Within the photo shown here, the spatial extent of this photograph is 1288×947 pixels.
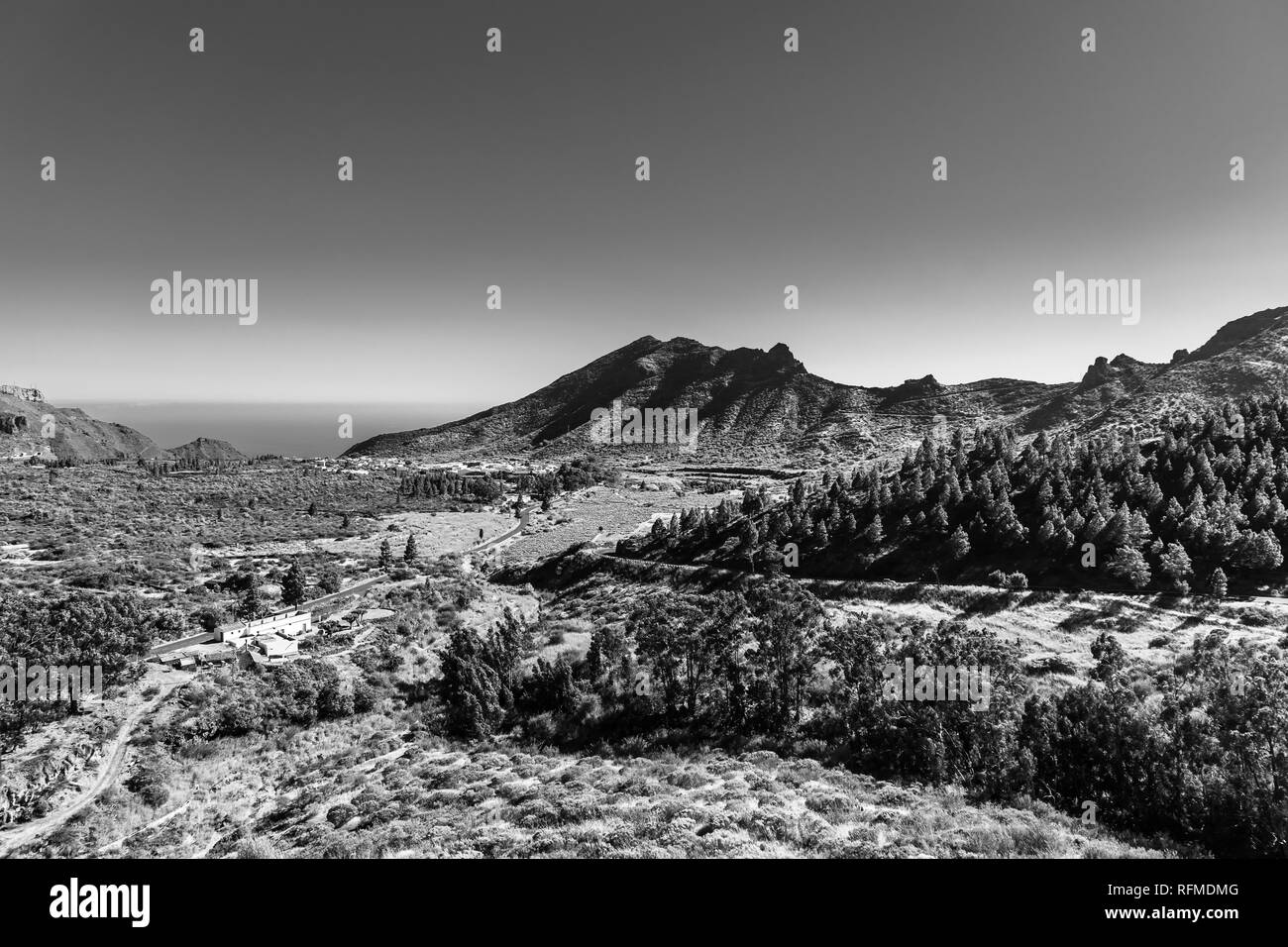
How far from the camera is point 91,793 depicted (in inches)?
808

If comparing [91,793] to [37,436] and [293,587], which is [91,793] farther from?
[37,436]

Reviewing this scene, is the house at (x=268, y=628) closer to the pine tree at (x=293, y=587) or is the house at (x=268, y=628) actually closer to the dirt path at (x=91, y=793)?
the pine tree at (x=293, y=587)

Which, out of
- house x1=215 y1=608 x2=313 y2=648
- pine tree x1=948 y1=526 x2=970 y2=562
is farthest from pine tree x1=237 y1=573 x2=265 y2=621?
pine tree x1=948 y1=526 x2=970 y2=562

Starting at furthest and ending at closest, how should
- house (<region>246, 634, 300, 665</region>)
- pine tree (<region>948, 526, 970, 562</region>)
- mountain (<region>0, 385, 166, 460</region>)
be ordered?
mountain (<region>0, 385, 166, 460</region>) → pine tree (<region>948, 526, 970, 562</region>) → house (<region>246, 634, 300, 665</region>)

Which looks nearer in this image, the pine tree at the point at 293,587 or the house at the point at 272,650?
the house at the point at 272,650

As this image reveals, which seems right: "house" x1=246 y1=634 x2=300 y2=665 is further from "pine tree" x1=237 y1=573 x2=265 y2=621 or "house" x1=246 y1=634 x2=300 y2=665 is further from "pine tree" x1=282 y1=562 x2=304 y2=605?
"pine tree" x1=282 y1=562 x2=304 y2=605

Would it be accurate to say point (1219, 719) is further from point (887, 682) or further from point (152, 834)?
point (152, 834)

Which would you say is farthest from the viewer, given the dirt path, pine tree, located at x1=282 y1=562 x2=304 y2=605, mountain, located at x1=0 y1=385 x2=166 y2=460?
mountain, located at x1=0 y1=385 x2=166 y2=460

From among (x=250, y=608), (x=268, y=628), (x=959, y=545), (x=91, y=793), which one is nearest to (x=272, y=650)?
(x=268, y=628)

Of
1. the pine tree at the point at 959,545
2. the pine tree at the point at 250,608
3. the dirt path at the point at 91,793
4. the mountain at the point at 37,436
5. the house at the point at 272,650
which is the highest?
the mountain at the point at 37,436

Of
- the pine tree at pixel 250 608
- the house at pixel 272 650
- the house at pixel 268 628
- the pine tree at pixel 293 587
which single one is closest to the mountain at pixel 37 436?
the pine tree at pixel 293 587

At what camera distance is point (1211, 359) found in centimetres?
12769

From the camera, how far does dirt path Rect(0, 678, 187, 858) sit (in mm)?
17891

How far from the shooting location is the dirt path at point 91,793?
17891 mm
